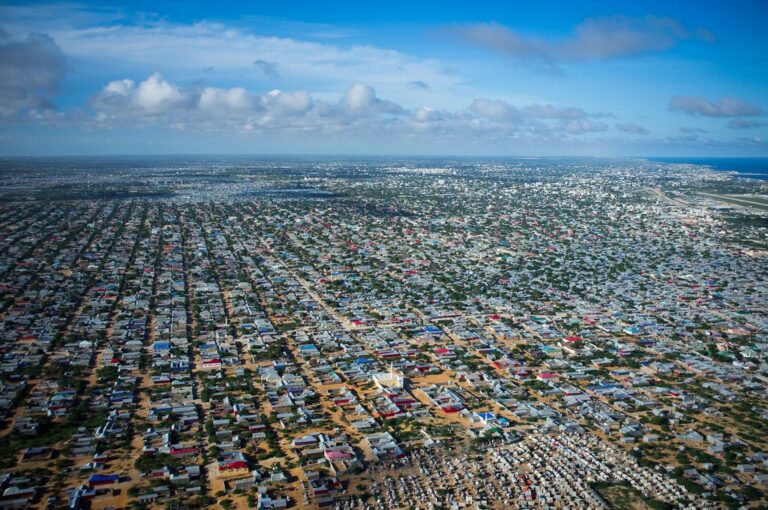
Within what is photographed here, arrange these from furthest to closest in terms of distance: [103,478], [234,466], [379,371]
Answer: [379,371], [234,466], [103,478]

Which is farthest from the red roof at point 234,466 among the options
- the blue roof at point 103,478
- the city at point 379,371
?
the blue roof at point 103,478

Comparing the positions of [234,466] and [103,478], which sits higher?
[103,478]

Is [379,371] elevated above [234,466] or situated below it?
above

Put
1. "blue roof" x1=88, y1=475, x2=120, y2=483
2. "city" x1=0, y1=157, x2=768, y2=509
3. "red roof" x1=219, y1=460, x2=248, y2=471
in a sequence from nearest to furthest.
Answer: "blue roof" x1=88, y1=475, x2=120, y2=483 < "city" x1=0, y1=157, x2=768, y2=509 < "red roof" x1=219, y1=460, x2=248, y2=471

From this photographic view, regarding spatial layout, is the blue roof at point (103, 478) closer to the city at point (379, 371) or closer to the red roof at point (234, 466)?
the city at point (379, 371)

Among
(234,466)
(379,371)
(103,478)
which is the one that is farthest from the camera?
(379,371)

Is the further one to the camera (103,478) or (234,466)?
(234,466)

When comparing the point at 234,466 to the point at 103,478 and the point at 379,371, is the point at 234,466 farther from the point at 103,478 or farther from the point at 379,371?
the point at 379,371

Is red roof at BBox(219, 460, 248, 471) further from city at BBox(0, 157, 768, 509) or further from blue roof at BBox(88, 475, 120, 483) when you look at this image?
blue roof at BBox(88, 475, 120, 483)

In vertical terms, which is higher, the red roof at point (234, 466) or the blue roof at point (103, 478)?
the blue roof at point (103, 478)

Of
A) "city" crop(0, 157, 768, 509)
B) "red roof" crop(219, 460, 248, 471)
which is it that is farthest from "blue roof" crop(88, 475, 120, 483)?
"red roof" crop(219, 460, 248, 471)

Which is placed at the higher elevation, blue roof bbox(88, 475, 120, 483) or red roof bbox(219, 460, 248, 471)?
blue roof bbox(88, 475, 120, 483)

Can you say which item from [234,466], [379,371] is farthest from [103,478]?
[379,371]
